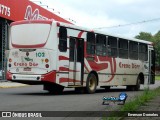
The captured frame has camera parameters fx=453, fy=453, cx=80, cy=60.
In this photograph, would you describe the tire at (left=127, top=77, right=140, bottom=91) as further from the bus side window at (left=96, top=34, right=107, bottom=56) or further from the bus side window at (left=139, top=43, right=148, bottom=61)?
the bus side window at (left=96, top=34, right=107, bottom=56)

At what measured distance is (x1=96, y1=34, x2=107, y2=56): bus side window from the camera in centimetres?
2197

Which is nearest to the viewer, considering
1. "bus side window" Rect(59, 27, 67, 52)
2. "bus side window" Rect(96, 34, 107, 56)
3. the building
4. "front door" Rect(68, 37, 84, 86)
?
"bus side window" Rect(59, 27, 67, 52)

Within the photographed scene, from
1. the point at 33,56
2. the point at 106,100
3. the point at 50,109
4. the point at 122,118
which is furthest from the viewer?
the point at 33,56

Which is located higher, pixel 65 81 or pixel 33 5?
pixel 33 5

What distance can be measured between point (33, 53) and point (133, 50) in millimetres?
8657

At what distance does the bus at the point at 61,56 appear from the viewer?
1875 centimetres

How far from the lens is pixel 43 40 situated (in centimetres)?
1883

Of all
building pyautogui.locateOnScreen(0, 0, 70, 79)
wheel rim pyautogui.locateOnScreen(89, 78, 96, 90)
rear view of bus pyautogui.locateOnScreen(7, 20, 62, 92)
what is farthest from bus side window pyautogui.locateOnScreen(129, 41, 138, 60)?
building pyautogui.locateOnScreen(0, 0, 70, 79)

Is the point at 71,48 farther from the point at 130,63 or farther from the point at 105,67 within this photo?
the point at 130,63

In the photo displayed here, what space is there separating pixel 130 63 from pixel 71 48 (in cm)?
644

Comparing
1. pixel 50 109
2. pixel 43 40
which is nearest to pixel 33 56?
pixel 43 40

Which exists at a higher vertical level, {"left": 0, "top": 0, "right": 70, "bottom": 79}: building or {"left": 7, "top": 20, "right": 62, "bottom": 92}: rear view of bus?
{"left": 0, "top": 0, "right": 70, "bottom": 79}: building

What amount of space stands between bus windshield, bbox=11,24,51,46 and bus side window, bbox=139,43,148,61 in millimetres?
9427

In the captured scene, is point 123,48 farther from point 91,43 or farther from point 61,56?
point 61,56
